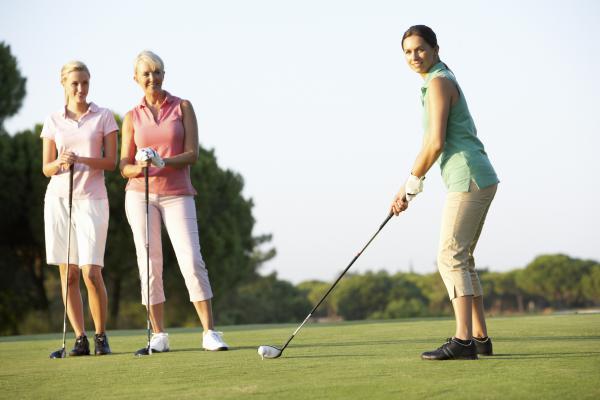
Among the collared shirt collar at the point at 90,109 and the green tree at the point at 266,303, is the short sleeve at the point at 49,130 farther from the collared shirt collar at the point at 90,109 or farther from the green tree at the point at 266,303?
the green tree at the point at 266,303

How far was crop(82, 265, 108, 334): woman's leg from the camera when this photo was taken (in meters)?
6.51

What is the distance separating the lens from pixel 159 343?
6391 mm

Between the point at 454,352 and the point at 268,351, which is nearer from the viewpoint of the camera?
the point at 454,352

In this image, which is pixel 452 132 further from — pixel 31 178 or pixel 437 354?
pixel 31 178

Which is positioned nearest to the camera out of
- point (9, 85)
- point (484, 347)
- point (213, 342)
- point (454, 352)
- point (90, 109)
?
point (454, 352)

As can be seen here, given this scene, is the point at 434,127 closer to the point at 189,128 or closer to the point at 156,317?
the point at 189,128

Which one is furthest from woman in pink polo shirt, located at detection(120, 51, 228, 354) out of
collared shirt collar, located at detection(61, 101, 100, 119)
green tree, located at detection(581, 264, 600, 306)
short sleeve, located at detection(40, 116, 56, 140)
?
green tree, located at detection(581, 264, 600, 306)

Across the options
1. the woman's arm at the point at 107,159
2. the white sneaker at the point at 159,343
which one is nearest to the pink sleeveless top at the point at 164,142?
the woman's arm at the point at 107,159

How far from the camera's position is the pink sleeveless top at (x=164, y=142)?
6434mm

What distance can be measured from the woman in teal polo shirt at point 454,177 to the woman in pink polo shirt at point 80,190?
8.25 ft

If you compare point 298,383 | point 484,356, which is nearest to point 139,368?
point 298,383

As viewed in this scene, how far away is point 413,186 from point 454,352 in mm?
954

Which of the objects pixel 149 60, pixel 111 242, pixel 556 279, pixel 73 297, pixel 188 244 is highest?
pixel 111 242

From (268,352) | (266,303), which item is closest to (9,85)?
(266,303)
